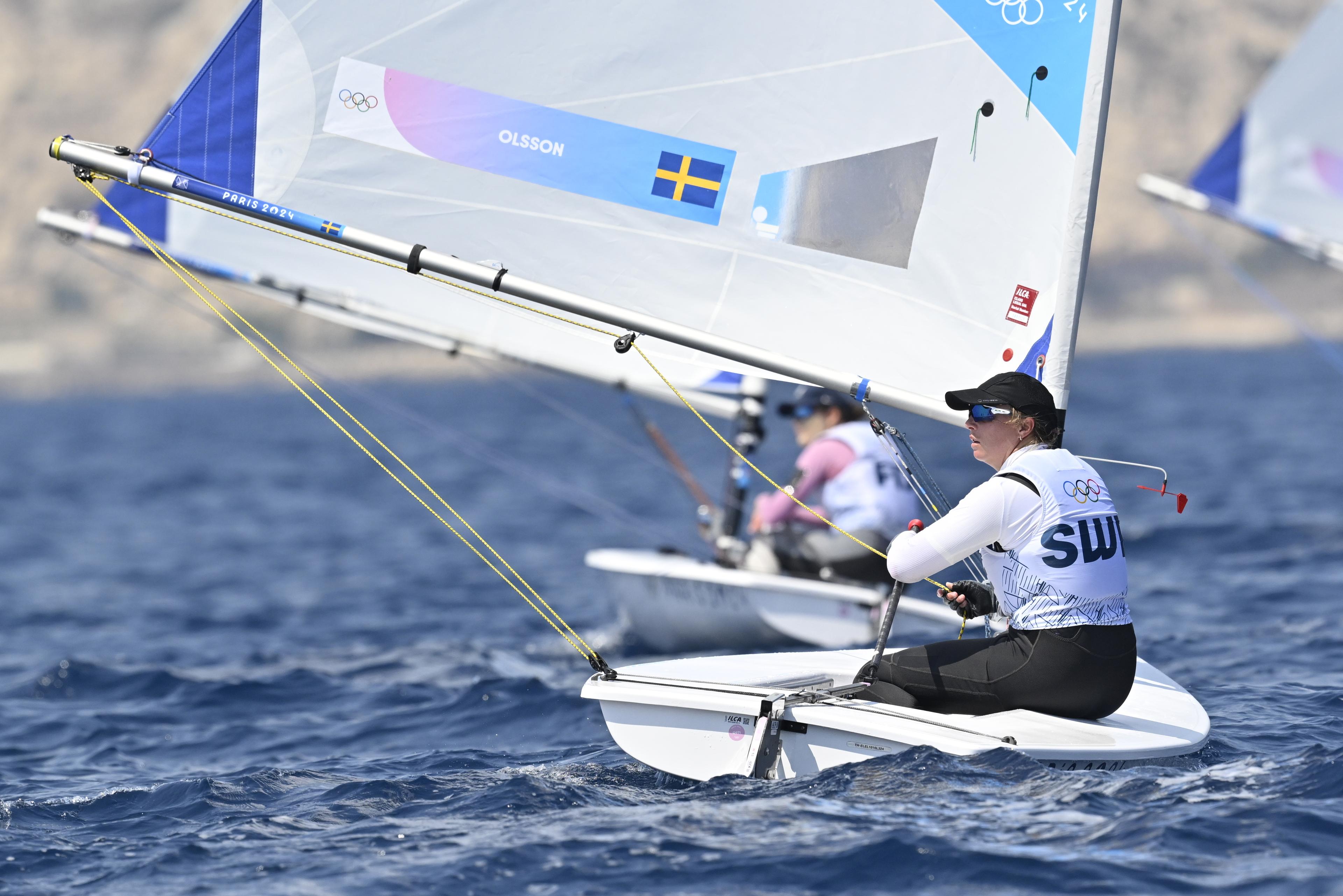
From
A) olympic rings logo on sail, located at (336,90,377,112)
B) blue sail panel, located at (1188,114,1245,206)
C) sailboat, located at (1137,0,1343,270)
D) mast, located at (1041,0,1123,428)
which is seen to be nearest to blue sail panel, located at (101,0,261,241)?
olympic rings logo on sail, located at (336,90,377,112)

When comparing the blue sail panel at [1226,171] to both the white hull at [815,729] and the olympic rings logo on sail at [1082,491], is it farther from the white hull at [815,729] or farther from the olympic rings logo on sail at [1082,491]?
the olympic rings logo on sail at [1082,491]

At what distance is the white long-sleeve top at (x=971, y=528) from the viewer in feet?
13.6

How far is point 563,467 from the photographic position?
23797 mm

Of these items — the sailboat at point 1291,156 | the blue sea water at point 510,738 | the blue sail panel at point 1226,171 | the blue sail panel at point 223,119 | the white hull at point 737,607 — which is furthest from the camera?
the blue sail panel at point 1226,171

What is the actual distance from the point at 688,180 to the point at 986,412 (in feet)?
4.56

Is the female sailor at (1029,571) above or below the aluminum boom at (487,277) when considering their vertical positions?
below

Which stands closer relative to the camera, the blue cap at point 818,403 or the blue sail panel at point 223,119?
the blue sail panel at point 223,119

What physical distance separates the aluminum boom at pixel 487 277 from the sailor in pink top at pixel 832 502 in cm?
269

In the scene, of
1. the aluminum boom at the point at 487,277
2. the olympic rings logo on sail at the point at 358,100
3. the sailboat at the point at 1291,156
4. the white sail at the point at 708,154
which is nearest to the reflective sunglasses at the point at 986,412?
the aluminum boom at the point at 487,277

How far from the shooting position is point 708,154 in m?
4.98

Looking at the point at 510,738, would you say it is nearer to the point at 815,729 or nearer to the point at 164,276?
the point at 815,729

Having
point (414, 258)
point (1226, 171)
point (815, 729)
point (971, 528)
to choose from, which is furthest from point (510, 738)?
point (1226, 171)

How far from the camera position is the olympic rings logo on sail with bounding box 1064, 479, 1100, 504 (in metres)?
4.22

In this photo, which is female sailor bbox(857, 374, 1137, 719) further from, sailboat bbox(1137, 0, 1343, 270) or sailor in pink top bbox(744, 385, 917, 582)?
sailboat bbox(1137, 0, 1343, 270)
